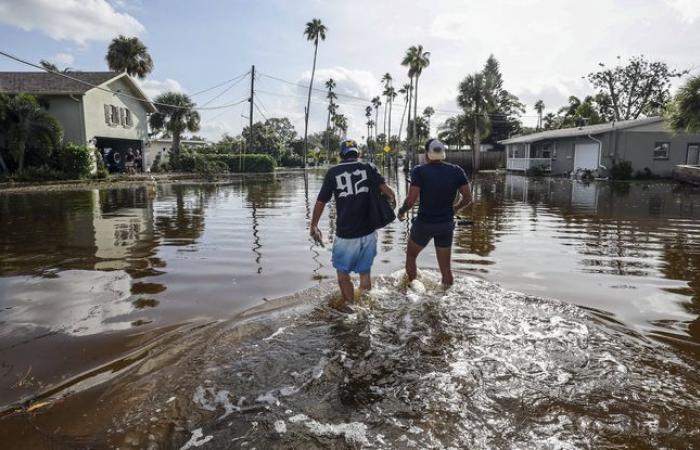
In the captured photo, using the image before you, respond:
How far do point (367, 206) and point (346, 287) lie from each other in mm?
958

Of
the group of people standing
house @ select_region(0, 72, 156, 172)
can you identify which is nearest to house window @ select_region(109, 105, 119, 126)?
house @ select_region(0, 72, 156, 172)

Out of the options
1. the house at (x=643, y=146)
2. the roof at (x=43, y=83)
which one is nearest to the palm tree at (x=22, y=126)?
the roof at (x=43, y=83)

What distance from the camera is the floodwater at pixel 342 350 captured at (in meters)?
2.92

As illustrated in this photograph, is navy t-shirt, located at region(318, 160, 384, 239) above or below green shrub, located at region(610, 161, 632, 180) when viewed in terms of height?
below

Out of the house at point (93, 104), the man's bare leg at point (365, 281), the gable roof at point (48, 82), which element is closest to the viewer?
the man's bare leg at point (365, 281)

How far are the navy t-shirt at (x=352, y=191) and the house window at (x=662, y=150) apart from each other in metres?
33.0

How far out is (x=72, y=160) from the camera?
26328mm

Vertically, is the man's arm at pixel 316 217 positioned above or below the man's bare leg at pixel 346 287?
above

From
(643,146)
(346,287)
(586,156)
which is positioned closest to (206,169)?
(586,156)

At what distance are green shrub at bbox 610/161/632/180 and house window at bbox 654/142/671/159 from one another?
9.52ft

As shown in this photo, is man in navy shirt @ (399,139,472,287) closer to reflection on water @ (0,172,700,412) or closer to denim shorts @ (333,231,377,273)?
denim shorts @ (333,231,377,273)

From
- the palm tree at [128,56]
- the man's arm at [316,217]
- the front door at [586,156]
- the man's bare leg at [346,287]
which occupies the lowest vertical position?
the man's bare leg at [346,287]

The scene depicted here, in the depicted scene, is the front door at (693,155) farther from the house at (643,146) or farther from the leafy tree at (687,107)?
the leafy tree at (687,107)

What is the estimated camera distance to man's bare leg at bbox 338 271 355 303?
511 centimetres
